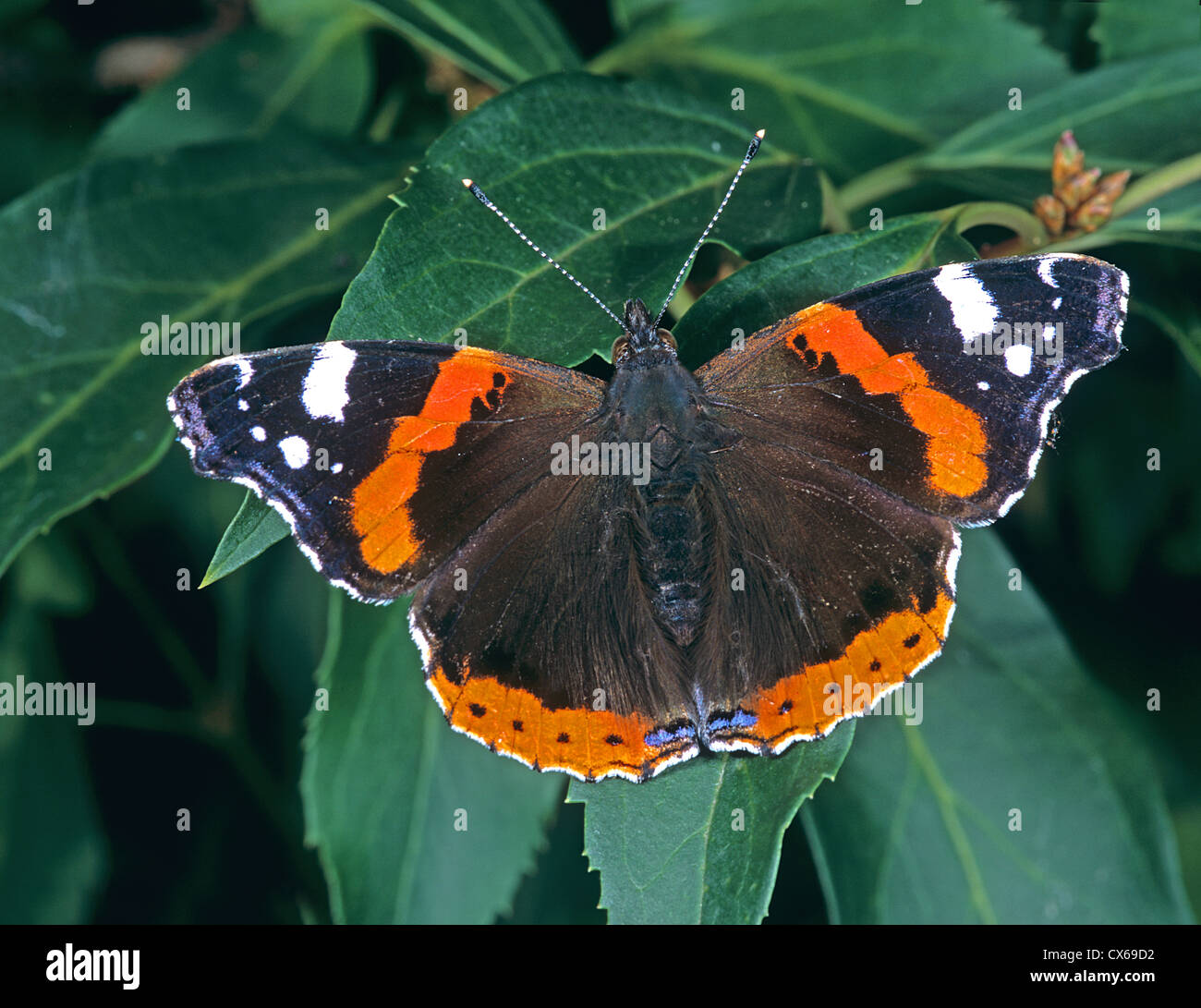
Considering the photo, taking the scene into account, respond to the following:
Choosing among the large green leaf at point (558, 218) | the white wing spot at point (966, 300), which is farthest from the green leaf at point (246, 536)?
the white wing spot at point (966, 300)

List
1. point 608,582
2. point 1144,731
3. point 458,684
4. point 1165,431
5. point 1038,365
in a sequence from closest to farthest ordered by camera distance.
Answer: point 1038,365, point 458,684, point 608,582, point 1165,431, point 1144,731

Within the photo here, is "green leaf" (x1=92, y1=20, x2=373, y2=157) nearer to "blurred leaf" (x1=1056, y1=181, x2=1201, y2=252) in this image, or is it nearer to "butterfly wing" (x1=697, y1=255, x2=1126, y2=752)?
"butterfly wing" (x1=697, y1=255, x2=1126, y2=752)

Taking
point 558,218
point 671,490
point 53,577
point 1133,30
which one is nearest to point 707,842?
point 671,490

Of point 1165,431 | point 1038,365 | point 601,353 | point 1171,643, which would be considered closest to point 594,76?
point 601,353

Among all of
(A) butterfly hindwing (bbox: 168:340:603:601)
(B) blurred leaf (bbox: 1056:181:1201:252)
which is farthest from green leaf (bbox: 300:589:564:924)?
(B) blurred leaf (bbox: 1056:181:1201:252)

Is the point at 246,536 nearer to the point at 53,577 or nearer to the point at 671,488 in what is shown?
the point at 671,488

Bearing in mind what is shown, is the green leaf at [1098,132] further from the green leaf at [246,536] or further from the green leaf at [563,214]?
the green leaf at [246,536]

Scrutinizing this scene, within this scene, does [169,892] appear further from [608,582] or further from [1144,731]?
[1144,731]
